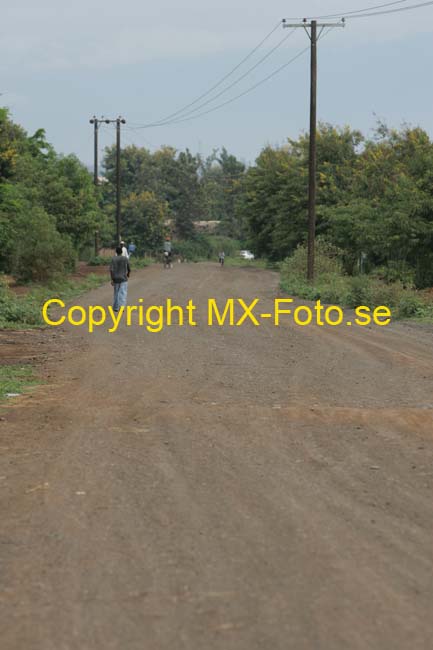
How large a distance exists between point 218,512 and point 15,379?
8017 millimetres

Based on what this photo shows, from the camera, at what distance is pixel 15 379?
48.0 feet

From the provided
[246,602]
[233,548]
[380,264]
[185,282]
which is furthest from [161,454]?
[185,282]

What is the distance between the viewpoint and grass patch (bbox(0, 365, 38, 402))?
44.2 feet

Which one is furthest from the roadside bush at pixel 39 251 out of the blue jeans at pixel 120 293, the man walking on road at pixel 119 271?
the man walking on road at pixel 119 271

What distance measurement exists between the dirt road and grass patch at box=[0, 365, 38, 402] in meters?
0.31

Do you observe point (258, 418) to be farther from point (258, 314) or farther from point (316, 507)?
point (258, 314)

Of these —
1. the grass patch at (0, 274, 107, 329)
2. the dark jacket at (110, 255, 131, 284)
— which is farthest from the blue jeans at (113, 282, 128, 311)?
the grass patch at (0, 274, 107, 329)

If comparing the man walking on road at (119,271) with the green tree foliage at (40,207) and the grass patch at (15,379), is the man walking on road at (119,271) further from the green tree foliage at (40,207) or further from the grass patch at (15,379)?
the grass patch at (15,379)

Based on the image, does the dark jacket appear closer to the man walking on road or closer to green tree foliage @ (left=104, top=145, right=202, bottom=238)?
the man walking on road

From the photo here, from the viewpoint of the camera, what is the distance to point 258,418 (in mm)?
11172

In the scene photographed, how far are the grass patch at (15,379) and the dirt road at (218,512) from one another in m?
0.31

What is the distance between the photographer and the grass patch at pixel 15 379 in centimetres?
1348

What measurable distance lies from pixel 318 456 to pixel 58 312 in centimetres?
2088

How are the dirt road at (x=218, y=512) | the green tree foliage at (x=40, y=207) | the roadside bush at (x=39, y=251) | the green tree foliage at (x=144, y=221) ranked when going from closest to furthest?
1. the dirt road at (x=218, y=512)
2. the green tree foliage at (x=40, y=207)
3. the roadside bush at (x=39, y=251)
4. the green tree foliage at (x=144, y=221)
